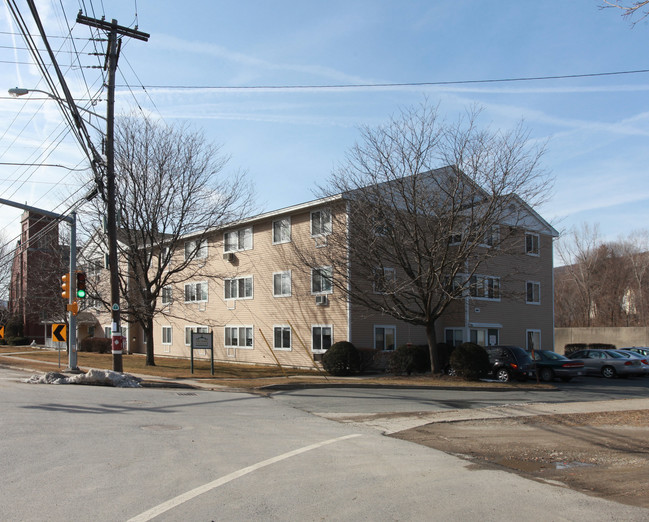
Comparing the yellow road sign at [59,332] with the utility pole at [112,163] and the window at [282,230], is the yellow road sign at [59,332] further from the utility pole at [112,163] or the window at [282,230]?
the window at [282,230]

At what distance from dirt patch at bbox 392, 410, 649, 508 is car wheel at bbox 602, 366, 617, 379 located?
50.9 feet

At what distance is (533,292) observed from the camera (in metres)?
36.2

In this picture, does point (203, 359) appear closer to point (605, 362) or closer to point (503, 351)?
point (503, 351)

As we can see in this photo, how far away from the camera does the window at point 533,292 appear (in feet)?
117

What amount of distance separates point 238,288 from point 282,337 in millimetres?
5263

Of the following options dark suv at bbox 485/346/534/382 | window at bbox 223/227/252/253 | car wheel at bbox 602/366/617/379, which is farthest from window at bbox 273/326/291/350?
car wheel at bbox 602/366/617/379

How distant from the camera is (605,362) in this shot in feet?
95.2

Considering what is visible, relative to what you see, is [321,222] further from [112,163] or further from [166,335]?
[166,335]

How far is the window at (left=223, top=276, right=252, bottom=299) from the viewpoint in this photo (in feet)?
115

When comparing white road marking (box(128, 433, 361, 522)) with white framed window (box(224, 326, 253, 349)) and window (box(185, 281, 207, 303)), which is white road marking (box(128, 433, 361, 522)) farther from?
window (box(185, 281, 207, 303))

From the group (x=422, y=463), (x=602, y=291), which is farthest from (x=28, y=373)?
(x=602, y=291)

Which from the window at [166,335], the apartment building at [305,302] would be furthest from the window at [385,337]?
the window at [166,335]

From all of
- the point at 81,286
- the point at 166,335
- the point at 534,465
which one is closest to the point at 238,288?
the point at 166,335

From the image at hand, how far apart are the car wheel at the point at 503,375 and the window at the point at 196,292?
2051 cm
